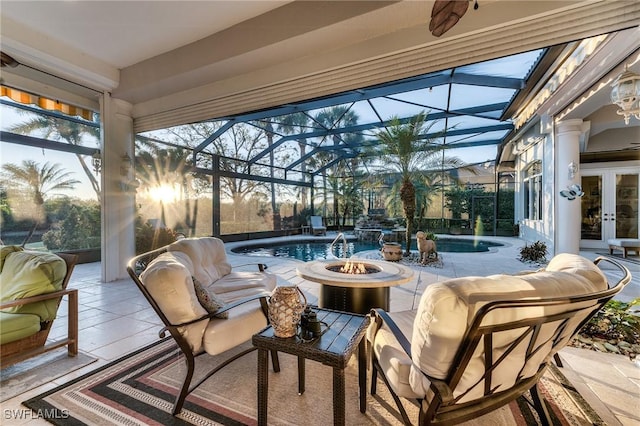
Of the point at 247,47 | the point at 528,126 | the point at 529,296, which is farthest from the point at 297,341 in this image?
the point at 528,126

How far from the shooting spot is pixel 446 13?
148cm

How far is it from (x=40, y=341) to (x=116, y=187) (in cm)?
343

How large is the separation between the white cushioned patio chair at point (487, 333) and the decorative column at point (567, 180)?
563 centimetres

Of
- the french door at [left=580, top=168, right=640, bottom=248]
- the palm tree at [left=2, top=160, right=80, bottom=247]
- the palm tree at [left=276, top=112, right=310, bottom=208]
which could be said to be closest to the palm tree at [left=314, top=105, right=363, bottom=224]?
the palm tree at [left=276, top=112, right=310, bottom=208]

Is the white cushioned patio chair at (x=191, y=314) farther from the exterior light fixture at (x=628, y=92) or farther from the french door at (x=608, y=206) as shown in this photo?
the french door at (x=608, y=206)

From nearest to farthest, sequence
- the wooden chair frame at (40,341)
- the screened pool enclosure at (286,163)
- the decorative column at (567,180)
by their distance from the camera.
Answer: the wooden chair frame at (40,341), the decorative column at (567,180), the screened pool enclosure at (286,163)

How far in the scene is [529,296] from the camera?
112cm

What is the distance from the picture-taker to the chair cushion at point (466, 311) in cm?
110

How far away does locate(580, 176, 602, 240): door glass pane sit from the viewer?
7.76 m

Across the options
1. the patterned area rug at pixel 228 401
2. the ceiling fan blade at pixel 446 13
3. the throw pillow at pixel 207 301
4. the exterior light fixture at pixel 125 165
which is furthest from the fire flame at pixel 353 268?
the exterior light fixture at pixel 125 165

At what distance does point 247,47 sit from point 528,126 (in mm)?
8370

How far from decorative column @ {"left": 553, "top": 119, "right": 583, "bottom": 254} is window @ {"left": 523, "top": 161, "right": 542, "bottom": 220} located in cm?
280

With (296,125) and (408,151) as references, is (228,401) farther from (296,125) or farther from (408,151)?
(296,125)

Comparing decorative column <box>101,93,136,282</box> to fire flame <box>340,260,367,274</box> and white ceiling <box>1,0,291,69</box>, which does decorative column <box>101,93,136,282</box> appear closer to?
white ceiling <box>1,0,291,69</box>
